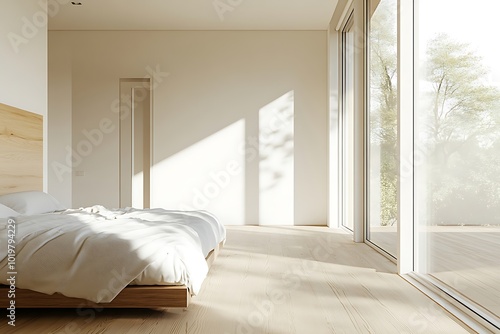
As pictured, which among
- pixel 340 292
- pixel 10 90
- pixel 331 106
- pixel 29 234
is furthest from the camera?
pixel 331 106

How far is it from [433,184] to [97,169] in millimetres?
5620

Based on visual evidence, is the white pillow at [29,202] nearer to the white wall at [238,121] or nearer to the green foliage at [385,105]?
the green foliage at [385,105]

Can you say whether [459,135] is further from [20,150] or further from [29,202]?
[20,150]

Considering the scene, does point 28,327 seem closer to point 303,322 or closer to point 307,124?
point 303,322

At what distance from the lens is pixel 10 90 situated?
16.8 feet

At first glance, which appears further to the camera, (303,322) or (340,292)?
(340,292)

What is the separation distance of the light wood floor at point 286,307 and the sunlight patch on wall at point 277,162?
3256 millimetres

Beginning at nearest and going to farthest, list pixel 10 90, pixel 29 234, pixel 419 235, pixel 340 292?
1. pixel 29 234
2. pixel 340 292
3. pixel 419 235
4. pixel 10 90

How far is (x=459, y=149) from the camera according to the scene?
312 centimetres

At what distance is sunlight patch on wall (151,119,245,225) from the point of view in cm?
816

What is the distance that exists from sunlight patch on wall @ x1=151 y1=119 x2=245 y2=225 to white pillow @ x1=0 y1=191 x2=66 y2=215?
319cm

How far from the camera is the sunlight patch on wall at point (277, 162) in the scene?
26.8 feet

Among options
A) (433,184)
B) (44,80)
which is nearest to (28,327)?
(433,184)

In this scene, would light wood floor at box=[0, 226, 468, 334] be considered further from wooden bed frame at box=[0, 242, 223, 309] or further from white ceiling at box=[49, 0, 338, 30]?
white ceiling at box=[49, 0, 338, 30]
